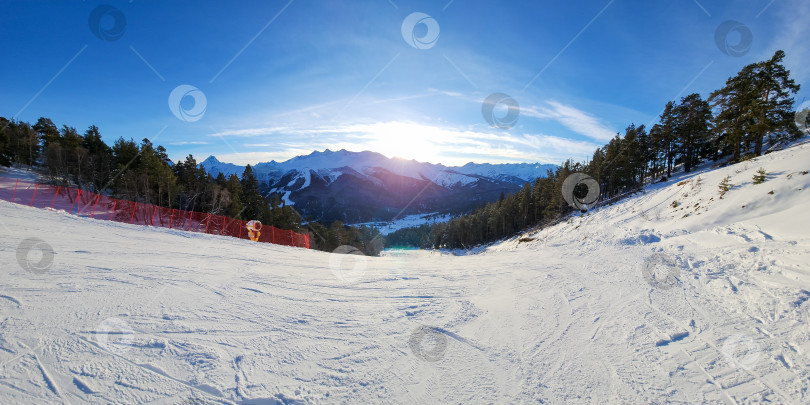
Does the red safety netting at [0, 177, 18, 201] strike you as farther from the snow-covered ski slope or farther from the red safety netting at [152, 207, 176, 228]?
the snow-covered ski slope

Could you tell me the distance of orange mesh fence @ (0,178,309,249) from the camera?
22.4m

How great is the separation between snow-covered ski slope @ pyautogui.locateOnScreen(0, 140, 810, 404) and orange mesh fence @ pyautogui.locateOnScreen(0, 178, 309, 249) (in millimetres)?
17489

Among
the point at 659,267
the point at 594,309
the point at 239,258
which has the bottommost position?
the point at 239,258

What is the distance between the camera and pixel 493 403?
2.69 m

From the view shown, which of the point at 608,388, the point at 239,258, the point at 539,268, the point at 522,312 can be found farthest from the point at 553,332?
the point at 239,258

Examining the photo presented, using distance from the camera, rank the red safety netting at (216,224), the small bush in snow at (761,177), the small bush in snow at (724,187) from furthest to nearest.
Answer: the red safety netting at (216,224) < the small bush in snow at (724,187) < the small bush in snow at (761,177)

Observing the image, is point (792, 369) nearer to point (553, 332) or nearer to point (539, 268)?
point (553, 332)

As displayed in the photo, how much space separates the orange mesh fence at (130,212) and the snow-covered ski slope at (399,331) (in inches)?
689

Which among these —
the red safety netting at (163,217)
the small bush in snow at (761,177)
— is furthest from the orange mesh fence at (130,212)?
the small bush in snow at (761,177)

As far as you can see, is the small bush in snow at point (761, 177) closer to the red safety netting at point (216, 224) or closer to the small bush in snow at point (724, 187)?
the small bush in snow at point (724, 187)

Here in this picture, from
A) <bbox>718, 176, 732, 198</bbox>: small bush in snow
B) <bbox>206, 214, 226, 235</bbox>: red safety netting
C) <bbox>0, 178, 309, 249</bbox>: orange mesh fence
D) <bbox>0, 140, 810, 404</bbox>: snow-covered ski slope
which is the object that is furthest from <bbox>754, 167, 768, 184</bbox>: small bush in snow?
<bbox>206, 214, 226, 235</bbox>: red safety netting

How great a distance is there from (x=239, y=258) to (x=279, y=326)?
5843mm

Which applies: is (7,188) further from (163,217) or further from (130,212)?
(163,217)

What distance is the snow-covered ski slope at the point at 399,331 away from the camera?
271cm
